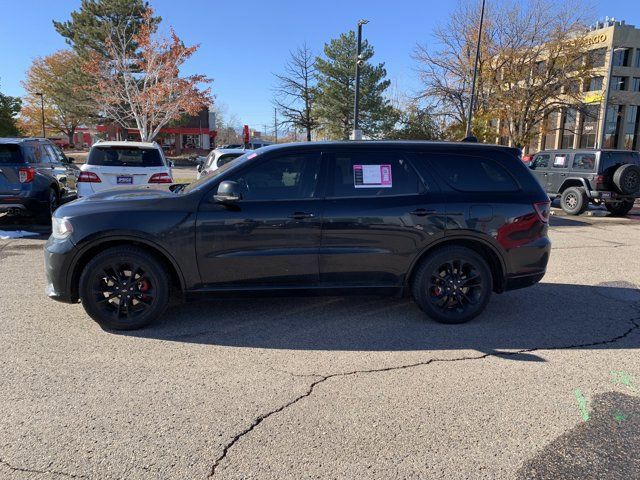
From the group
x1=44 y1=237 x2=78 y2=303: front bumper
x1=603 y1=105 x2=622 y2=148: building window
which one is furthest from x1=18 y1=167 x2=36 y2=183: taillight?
x1=603 y1=105 x2=622 y2=148: building window

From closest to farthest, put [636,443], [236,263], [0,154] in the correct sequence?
[636,443], [236,263], [0,154]

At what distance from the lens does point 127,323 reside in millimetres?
4371

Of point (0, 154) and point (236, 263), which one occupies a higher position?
point (0, 154)

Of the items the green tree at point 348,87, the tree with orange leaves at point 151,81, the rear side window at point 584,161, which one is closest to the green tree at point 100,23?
the tree with orange leaves at point 151,81

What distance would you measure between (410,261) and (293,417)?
2083 millimetres

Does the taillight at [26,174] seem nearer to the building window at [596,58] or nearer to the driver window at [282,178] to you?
the driver window at [282,178]

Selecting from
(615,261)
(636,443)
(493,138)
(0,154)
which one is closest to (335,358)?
(636,443)

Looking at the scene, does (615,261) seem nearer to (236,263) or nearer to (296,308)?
(296,308)

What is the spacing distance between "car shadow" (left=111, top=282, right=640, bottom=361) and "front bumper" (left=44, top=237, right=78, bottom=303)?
2.36 ft

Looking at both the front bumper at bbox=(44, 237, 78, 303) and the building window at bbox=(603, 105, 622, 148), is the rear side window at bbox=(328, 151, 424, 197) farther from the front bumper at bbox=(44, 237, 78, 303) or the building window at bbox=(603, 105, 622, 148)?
the building window at bbox=(603, 105, 622, 148)

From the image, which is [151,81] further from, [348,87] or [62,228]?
[62,228]

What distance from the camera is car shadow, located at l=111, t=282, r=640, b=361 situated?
425 centimetres

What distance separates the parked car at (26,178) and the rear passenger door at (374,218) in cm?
726

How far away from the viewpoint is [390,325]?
184 inches
